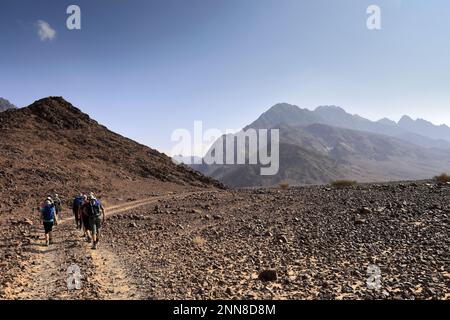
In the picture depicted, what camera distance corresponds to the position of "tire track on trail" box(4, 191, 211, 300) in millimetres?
9398

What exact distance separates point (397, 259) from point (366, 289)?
3.02 m

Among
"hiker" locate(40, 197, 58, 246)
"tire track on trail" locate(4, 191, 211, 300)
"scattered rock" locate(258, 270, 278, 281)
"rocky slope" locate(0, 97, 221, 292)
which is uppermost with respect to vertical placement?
"rocky slope" locate(0, 97, 221, 292)

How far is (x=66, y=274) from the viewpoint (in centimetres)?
1111

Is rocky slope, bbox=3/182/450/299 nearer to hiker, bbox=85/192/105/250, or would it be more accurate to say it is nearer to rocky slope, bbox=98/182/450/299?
rocky slope, bbox=98/182/450/299

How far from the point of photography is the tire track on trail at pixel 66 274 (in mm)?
9398

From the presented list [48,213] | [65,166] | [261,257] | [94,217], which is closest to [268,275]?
[261,257]

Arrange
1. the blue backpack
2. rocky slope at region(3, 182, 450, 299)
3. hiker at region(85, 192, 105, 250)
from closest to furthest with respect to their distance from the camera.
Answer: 1. rocky slope at region(3, 182, 450, 299)
2. hiker at region(85, 192, 105, 250)
3. the blue backpack

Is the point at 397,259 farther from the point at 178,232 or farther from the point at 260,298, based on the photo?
the point at 178,232

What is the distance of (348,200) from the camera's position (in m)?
25.1

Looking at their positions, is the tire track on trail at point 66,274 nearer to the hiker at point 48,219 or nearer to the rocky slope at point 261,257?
the rocky slope at point 261,257

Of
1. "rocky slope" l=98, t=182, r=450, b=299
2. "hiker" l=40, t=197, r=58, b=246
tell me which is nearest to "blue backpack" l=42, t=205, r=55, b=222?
"hiker" l=40, t=197, r=58, b=246

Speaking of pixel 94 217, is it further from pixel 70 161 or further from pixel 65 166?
pixel 70 161
